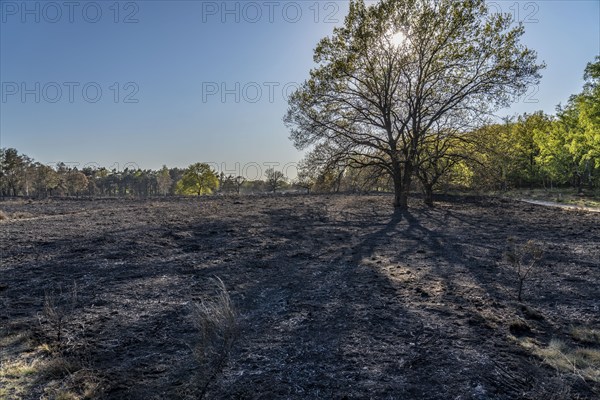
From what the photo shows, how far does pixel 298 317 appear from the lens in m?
5.64

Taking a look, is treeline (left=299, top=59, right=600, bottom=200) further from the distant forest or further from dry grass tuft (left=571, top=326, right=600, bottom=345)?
dry grass tuft (left=571, top=326, right=600, bottom=345)

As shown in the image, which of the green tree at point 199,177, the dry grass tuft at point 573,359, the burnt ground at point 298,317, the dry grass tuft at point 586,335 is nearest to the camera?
the burnt ground at point 298,317

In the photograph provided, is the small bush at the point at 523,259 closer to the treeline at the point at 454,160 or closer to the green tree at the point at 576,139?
the treeline at the point at 454,160

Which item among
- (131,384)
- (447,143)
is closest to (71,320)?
(131,384)

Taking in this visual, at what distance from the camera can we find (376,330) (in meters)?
5.05

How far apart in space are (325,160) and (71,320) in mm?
16244

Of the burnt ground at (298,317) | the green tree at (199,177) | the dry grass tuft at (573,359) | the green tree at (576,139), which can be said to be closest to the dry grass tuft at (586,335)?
the burnt ground at (298,317)

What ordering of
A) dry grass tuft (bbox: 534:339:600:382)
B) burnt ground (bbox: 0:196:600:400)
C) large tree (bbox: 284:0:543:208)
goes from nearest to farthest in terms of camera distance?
burnt ground (bbox: 0:196:600:400) < dry grass tuft (bbox: 534:339:600:382) < large tree (bbox: 284:0:543:208)

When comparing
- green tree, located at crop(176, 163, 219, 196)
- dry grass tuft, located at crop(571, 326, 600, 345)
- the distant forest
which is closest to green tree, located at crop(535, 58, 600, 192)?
the distant forest

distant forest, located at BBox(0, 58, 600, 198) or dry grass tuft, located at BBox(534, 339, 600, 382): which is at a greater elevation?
distant forest, located at BBox(0, 58, 600, 198)

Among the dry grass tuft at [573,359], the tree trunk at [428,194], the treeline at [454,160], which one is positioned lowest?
the dry grass tuft at [573,359]

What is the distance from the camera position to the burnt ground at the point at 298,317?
3.75 metres

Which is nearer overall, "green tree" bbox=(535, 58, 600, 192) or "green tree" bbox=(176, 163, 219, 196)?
"green tree" bbox=(535, 58, 600, 192)

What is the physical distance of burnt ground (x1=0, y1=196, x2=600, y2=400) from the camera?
12.3 feet
